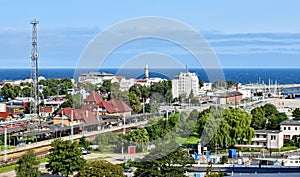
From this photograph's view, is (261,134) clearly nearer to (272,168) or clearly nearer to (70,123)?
(272,168)

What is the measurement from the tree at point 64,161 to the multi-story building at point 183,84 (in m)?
4.46

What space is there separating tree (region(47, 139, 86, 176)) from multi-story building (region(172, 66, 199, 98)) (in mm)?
4463

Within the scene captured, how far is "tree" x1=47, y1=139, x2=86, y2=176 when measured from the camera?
676 cm

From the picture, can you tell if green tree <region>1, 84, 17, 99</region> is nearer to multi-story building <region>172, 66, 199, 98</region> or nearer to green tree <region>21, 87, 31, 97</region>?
green tree <region>21, 87, 31, 97</region>

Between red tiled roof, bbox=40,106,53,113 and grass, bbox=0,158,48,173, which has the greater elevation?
red tiled roof, bbox=40,106,53,113

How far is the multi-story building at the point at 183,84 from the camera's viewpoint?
11.6 meters

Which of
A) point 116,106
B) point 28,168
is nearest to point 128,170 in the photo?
point 28,168

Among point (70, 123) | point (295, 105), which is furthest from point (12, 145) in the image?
point (295, 105)

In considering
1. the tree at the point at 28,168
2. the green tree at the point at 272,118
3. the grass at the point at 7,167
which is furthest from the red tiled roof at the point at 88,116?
the tree at the point at 28,168

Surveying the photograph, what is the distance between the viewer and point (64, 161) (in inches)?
267

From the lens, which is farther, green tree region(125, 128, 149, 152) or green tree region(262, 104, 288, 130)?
green tree region(262, 104, 288, 130)

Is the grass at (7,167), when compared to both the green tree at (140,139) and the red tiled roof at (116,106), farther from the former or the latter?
the red tiled roof at (116,106)

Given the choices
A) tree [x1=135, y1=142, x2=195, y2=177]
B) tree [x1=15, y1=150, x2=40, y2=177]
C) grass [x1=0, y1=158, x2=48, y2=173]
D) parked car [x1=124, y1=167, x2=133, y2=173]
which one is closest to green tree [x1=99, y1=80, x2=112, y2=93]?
grass [x1=0, y1=158, x2=48, y2=173]

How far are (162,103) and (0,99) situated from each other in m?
8.75
